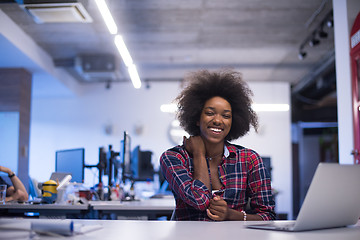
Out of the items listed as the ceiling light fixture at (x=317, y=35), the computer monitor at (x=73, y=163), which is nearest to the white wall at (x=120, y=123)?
the ceiling light fixture at (x=317, y=35)

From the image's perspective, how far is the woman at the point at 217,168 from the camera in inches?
74.8

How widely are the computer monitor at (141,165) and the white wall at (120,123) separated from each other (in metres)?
3.48

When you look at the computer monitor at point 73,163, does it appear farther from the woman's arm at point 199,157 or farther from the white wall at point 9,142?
the white wall at point 9,142

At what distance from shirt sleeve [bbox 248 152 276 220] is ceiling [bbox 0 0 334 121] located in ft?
9.40

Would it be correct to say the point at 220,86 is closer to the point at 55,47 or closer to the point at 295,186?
the point at 55,47

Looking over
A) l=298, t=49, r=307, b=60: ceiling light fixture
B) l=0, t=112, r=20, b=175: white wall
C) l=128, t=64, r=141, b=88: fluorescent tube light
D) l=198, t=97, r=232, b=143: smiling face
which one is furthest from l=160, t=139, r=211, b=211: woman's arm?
l=0, t=112, r=20, b=175: white wall

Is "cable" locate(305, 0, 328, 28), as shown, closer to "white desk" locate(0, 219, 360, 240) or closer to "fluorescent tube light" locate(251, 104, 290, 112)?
"fluorescent tube light" locate(251, 104, 290, 112)

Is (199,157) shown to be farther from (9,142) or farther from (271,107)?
(271,107)

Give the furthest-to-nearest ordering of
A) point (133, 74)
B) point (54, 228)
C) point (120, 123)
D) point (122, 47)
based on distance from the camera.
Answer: point (120, 123)
point (133, 74)
point (122, 47)
point (54, 228)

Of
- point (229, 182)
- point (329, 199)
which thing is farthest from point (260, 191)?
point (329, 199)

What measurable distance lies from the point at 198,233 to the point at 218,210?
572 mm

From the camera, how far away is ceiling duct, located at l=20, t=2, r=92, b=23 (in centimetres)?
483

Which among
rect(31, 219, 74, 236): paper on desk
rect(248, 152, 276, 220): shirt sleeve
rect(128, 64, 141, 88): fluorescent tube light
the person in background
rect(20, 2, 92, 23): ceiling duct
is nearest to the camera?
rect(31, 219, 74, 236): paper on desk

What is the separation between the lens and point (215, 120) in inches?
86.0
